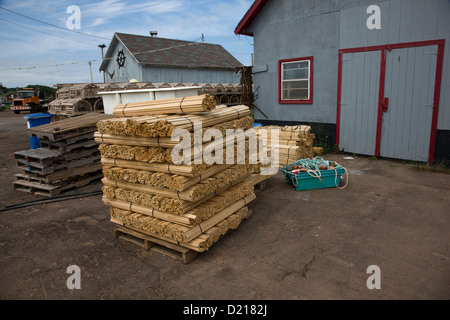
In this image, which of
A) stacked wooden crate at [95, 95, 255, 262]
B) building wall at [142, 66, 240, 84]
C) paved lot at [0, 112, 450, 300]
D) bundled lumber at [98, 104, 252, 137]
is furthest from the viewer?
building wall at [142, 66, 240, 84]

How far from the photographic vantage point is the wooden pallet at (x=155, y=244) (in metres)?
4.16

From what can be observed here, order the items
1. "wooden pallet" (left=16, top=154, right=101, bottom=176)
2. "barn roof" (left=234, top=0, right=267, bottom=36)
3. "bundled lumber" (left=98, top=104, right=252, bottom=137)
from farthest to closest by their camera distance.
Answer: "barn roof" (left=234, top=0, right=267, bottom=36) → "wooden pallet" (left=16, top=154, right=101, bottom=176) → "bundled lumber" (left=98, top=104, right=252, bottom=137)

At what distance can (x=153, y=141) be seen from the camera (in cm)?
415

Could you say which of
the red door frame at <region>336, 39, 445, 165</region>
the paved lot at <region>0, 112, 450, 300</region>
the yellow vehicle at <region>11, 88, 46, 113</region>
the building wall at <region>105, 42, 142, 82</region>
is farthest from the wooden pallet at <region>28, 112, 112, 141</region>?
the yellow vehicle at <region>11, 88, 46, 113</region>

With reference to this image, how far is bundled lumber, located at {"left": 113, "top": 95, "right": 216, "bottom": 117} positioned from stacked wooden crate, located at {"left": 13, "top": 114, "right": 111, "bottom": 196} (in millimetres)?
3221

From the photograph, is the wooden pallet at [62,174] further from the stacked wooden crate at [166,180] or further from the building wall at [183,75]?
the building wall at [183,75]

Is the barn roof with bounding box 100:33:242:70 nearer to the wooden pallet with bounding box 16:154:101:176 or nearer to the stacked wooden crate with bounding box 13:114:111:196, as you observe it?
the stacked wooden crate with bounding box 13:114:111:196

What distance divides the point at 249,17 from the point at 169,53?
17889 mm

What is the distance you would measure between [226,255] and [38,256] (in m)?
2.71

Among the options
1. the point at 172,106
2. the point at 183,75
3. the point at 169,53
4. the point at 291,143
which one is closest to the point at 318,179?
Answer: the point at 291,143

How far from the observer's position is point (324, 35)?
9.78m

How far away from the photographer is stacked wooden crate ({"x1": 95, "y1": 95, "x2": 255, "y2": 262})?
406 cm
